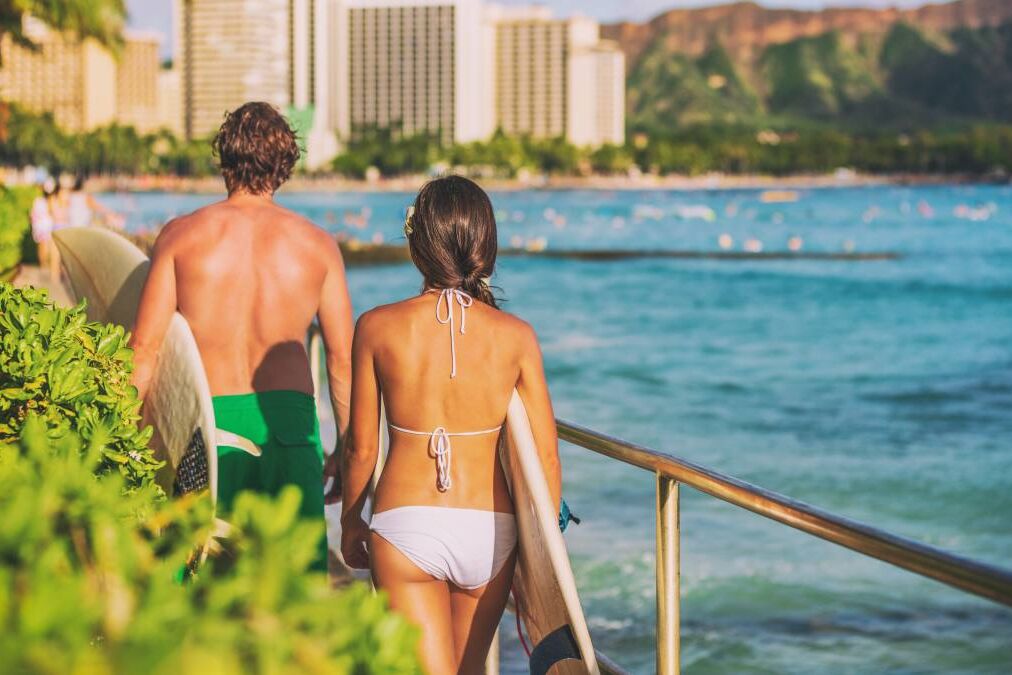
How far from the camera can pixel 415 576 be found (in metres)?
2.74

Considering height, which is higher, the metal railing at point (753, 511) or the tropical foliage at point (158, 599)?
the tropical foliage at point (158, 599)

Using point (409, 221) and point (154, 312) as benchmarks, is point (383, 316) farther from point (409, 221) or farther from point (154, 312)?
point (154, 312)

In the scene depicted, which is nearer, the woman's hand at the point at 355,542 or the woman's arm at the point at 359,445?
the woman's arm at the point at 359,445

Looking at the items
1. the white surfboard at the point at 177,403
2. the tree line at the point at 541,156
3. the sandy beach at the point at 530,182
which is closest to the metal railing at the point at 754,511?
the white surfboard at the point at 177,403

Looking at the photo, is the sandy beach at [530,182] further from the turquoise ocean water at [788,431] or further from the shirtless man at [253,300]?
the shirtless man at [253,300]

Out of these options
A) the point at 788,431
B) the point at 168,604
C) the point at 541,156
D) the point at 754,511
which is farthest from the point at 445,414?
the point at 541,156

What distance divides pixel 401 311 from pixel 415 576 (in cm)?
50

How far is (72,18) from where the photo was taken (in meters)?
19.8

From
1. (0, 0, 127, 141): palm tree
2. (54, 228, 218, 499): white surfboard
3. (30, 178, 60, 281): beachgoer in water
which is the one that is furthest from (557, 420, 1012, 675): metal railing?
(0, 0, 127, 141): palm tree

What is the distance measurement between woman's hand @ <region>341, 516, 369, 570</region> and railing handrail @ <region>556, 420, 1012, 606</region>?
511 mm

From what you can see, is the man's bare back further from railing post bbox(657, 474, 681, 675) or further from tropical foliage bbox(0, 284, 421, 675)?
tropical foliage bbox(0, 284, 421, 675)

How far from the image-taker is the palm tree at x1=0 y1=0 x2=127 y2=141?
1944cm

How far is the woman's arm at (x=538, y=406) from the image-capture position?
271cm

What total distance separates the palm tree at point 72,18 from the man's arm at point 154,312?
54.5ft
